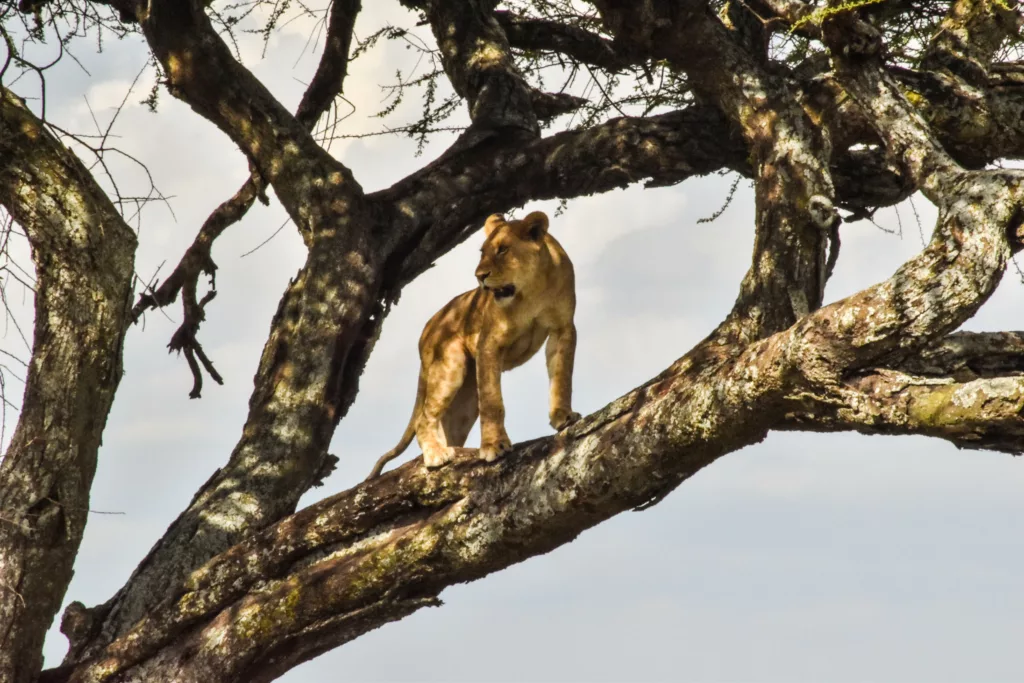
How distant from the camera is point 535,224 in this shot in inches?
262

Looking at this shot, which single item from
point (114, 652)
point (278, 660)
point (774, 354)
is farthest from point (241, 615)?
point (774, 354)

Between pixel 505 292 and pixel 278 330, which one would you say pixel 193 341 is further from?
pixel 505 292

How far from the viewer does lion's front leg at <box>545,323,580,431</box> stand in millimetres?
6504

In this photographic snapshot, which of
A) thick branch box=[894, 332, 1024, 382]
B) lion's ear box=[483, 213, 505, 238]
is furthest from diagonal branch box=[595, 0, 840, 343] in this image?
lion's ear box=[483, 213, 505, 238]

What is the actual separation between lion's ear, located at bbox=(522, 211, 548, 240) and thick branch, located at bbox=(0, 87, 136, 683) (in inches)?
78.6

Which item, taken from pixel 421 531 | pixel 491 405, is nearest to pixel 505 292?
pixel 491 405

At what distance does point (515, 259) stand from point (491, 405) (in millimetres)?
747

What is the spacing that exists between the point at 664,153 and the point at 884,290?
3.03 m

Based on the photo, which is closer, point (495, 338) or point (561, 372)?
point (495, 338)

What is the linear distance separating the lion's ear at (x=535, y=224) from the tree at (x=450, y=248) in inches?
39.0

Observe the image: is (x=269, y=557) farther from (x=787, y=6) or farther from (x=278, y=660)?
(x=787, y=6)

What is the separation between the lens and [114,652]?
6.07 meters

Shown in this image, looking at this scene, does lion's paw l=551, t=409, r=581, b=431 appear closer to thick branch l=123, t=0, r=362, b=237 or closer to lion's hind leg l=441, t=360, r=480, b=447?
lion's hind leg l=441, t=360, r=480, b=447

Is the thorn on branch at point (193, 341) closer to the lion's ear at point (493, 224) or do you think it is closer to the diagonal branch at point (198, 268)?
the diagonal branch at point (198, 268)
